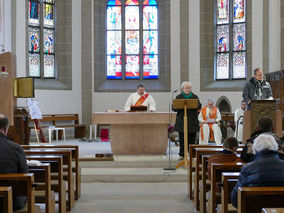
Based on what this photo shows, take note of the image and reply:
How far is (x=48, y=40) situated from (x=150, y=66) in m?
3.52

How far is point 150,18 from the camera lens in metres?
17.7

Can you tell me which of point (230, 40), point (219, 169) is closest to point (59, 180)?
point (219, 169)

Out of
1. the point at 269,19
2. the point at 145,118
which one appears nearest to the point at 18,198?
the point at 145,118

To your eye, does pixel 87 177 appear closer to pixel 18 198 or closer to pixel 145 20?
pixel 18 198

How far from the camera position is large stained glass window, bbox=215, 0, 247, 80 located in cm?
1667

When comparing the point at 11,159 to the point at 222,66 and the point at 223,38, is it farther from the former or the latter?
the point at 223,38

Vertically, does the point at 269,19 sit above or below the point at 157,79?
above

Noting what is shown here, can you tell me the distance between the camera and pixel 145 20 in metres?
17.8

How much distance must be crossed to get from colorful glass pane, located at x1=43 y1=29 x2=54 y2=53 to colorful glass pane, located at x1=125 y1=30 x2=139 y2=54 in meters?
2.51

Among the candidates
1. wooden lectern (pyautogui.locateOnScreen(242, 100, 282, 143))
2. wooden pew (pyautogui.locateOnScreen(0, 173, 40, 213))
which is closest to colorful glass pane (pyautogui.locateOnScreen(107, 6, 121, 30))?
wooden lectern (pyautogui.locateOnScreen(242, 100, 282, 143))

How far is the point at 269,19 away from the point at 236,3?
1.69m

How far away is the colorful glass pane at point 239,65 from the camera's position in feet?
54.6

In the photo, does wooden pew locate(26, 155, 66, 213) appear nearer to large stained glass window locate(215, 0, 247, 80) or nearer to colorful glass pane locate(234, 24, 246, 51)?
large stained glass window locate(215, 0, 247, 80)

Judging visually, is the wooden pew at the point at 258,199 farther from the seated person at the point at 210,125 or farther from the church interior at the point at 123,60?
the seated person at the point at 210,125
